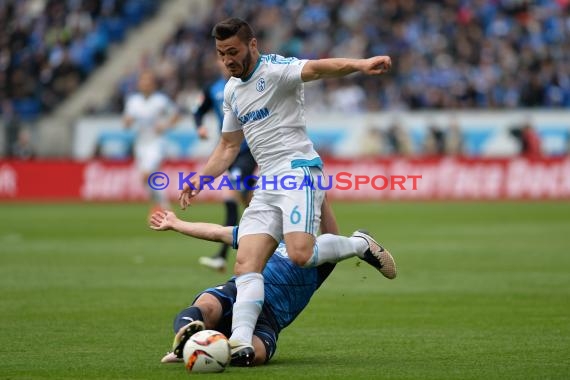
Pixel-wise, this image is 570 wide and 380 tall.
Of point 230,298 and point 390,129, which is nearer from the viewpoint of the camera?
point 230,298

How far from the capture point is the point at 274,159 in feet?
28.0

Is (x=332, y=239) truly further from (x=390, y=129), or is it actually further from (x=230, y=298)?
(x=390, y=129)

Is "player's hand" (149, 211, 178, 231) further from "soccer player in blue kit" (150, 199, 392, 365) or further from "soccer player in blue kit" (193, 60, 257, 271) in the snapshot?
"soccer player in blue kit" (193, 60, 257, 271)

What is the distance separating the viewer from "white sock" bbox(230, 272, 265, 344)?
25.8ft

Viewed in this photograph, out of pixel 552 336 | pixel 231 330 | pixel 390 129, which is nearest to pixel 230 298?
pixel 231 330

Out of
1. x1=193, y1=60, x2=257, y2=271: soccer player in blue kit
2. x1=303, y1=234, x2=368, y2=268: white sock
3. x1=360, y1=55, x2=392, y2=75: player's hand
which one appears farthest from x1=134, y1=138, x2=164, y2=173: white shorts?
x1=360, y1=55, x2=392, y2=75: player's hand

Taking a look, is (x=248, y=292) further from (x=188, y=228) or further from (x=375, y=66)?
(x=375, y=66)

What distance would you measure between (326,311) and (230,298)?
9.84 feet

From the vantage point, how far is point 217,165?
8875mm

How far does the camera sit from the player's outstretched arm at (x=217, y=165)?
347 inches

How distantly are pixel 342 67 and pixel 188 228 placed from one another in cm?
175

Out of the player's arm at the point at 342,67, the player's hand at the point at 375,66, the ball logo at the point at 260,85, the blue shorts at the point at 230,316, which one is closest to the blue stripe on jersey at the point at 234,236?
the blue shorts at the point at 230,316

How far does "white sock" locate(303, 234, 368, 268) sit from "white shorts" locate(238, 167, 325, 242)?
104 mm

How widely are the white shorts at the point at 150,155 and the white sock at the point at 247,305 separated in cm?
1465
